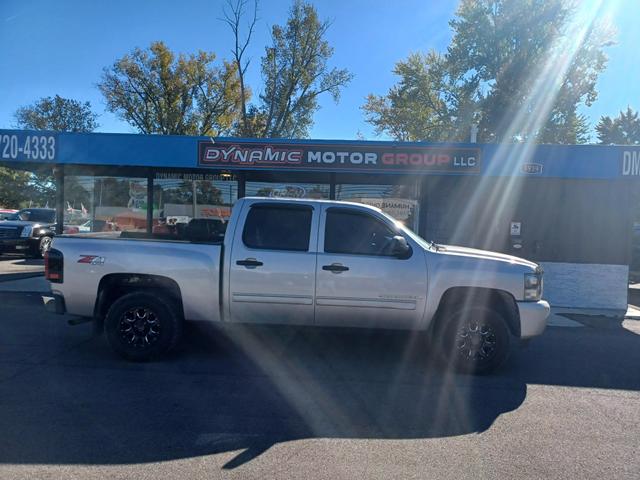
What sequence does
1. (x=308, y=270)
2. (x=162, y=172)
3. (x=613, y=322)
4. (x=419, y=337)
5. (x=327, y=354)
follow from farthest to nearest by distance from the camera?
(x=162, y=172) → (x=613, y=322) → (x=419, y=337) → (x=327, y=354) → (x=308, y=270)

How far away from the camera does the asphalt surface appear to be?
3.52 meters

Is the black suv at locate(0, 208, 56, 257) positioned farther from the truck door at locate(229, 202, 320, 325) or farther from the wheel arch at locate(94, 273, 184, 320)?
the truck door at locate(229, 202, 320, 325)

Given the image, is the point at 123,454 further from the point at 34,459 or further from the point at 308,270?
the point at 308,270

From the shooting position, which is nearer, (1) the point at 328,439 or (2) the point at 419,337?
(1) the point at 328,439

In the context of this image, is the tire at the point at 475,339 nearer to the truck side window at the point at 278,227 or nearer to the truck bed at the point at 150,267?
the truck side window at the point at 278,227

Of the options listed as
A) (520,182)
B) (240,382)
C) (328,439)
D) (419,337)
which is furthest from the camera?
(520,182)

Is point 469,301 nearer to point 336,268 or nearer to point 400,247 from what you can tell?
point 400,247

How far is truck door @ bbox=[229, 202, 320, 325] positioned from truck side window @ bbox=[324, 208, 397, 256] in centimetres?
19

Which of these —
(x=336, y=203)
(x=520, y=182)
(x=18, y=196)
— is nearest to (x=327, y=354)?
(x=336, y=203)

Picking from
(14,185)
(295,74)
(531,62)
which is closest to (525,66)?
(531,62)

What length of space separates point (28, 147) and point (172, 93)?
77.3 ft

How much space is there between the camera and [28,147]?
39.1 ft

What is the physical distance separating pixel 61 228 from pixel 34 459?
10.7 metres

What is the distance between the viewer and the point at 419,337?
7082 millimetres
